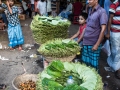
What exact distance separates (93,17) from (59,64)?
49.0 inches

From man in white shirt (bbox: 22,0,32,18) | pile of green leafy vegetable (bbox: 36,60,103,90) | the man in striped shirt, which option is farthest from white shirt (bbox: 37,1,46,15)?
pile of green leafy vegetable (bbox: 36,60,103,90)

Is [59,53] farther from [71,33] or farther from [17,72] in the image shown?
[71,33]

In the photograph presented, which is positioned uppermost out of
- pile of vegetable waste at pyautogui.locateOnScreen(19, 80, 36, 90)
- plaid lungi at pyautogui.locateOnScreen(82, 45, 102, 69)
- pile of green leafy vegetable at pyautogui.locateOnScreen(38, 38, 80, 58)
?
pile of green leafy vegetable at pyautogui.locateOnScreen(38, 38, 80, 58)

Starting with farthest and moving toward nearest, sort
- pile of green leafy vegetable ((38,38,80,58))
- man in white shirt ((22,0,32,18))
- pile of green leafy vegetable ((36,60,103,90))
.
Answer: man in white shirt ((22,0,32,18)) → pile of green leafy vegetable ((38,38,80,58)) → pile of green leafy vegetable ((36,60,103,90))

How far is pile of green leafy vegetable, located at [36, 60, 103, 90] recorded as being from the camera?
8.25ft

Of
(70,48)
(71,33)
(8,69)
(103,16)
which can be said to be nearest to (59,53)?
(70,48)

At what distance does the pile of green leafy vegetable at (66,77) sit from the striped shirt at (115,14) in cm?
164

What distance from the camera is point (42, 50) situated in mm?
3746

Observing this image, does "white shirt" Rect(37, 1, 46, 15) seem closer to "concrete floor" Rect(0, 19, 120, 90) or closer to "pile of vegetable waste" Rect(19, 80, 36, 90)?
"concrete floor" Rect(0, 19, 120, 90)

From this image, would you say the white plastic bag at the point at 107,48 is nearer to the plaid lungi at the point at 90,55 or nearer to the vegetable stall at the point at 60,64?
the vegetable stall at the point at 60,64

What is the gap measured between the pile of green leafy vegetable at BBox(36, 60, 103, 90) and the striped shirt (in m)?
1.64

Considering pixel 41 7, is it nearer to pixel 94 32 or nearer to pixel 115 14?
pixel 115 14

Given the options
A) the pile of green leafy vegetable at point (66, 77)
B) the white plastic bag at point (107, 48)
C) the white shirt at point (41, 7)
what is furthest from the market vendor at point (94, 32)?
the white shirt at point (41, 7)

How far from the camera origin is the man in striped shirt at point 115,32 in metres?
4.05
